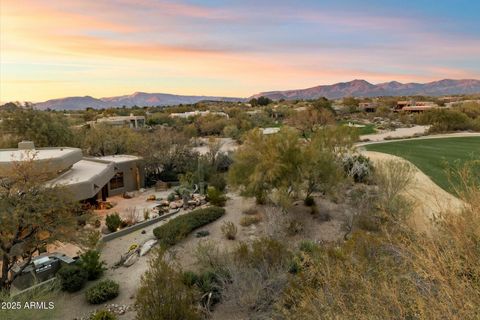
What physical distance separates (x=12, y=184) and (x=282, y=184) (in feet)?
36.7

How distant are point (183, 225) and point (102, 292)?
5.03 m

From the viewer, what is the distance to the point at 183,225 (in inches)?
613

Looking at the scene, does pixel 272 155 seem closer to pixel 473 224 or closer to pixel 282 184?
pixel 282 184

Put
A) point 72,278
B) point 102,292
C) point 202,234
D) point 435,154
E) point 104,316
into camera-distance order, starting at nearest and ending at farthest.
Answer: point 104,316 → point 102,292 → point 72,278 → point 202,234 → point 435,154

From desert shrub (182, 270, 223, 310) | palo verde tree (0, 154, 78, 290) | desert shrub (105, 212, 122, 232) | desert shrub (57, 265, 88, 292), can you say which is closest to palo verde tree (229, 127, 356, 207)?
desert shrub (182, 270, 223, 310)

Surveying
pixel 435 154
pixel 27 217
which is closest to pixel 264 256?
pixel 27 217

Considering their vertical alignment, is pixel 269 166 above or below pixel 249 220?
above

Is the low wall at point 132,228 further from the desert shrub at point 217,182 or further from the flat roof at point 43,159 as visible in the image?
the desert shrub at point 217,182

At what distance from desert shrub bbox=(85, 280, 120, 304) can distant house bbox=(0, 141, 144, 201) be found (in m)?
4.07

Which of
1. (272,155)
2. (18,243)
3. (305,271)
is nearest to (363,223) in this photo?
(272,155)

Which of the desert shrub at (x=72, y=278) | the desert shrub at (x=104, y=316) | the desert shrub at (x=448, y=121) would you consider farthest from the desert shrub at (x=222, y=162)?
the desert shrub at (x=448, y=121)

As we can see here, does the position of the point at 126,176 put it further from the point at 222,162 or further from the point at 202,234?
the point at 202,234

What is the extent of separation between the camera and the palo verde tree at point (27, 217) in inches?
396

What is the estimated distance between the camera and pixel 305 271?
30.5 ft
